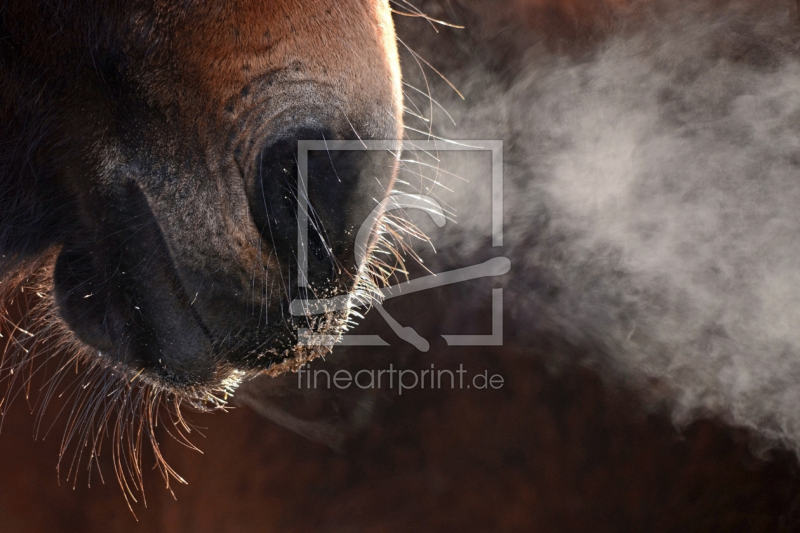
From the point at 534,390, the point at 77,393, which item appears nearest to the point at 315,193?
the point at 534,390

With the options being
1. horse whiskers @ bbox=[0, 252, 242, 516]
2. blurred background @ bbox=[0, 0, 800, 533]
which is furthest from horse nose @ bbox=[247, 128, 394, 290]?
blurred background @ bbox=[0, 0, 800, 533]

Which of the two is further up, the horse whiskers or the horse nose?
the horse nose

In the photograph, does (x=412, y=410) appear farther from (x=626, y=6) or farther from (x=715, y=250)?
(x=626, y=6)

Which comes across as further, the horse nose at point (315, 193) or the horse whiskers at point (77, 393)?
the horse whiskers at point (77, 393)

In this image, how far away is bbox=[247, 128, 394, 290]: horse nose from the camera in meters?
0.32

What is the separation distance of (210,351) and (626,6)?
0.54 m

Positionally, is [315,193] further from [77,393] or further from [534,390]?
[77,393]

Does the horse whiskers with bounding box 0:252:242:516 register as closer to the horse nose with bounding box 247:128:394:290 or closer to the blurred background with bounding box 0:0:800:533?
the blurred background with bounding box 0:0:800:533

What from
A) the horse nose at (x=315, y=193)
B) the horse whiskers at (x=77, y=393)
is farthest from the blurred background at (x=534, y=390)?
the horse nose at (x=315, y=193)

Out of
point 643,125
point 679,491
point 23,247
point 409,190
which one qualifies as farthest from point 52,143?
point 679,491

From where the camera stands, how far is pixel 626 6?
0.58 meters

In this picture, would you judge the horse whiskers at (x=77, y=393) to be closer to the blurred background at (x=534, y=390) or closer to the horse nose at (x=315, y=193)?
the blurred background at (x=534, y=390)

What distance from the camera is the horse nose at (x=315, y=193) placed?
320mm

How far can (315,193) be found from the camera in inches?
12.8
